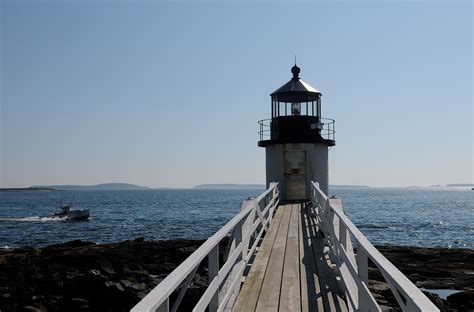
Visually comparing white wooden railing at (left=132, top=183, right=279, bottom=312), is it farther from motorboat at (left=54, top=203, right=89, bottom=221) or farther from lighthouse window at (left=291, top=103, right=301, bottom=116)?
motorboat at (left=54, top=203, right=89, bottom=221)

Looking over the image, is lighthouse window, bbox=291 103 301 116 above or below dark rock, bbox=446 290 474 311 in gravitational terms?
above

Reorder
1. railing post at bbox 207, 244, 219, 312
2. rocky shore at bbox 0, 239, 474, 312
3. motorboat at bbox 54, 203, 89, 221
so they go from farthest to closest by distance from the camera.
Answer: motorboat at bbox 54, 203, 89, 221 < rocky shore at bbox 0, 239, 474, 312 < railing post at bbox 207, 244, 219, 312

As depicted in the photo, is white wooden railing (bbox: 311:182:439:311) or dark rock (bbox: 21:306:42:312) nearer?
white wooden railing (bbox: 311:182:439:311)

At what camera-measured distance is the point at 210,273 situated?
4.40 metres

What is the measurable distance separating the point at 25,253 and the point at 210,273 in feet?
68.5

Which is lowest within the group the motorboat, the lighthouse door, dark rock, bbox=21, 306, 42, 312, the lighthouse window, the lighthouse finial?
the motorboat

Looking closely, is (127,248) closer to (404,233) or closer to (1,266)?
(1,266)

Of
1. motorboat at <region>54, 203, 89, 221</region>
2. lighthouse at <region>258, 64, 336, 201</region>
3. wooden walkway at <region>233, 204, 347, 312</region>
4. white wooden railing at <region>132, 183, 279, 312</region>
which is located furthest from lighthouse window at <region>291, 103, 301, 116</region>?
motorboat at <region>54, 203, 89, 221</region>

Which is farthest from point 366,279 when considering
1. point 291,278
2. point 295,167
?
point 295,167

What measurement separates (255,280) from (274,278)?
308 mm

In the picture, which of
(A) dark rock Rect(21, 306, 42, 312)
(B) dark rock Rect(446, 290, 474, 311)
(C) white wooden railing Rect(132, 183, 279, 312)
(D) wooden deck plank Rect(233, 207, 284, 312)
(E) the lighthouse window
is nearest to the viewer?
(C) white wooden railing Rect(132, 183, 279, 312)

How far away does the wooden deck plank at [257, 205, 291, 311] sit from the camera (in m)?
5.52

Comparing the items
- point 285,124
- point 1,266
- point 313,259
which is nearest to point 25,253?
point 1,266

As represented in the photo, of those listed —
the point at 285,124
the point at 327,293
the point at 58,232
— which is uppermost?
the point at 285,124
